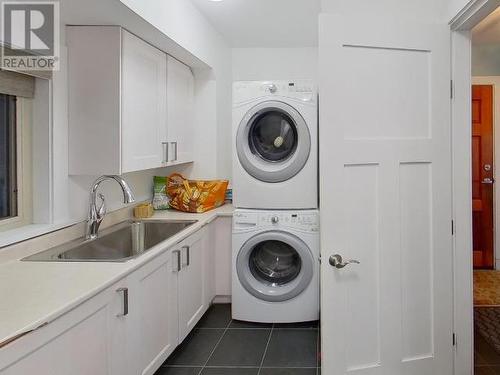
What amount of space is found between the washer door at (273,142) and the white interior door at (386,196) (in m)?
1.33

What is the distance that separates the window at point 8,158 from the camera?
2246 mm

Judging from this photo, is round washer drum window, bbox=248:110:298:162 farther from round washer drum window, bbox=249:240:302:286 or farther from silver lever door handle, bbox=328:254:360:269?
Result: silver lever door handle, bbox=328:254:360:269

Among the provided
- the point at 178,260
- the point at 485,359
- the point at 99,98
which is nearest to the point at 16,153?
the point at 99,98

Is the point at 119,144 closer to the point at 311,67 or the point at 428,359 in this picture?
the point at 428,359

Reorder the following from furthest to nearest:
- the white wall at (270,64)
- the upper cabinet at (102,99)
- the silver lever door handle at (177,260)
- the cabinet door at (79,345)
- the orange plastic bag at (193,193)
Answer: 1. the white wall at (270,64)
2. the orange plastic bag at (193,193)
3. the silver lever door handle at (177,260)
4. the upper cabinet at (102,99)
5. the cabinet door at (79,345)

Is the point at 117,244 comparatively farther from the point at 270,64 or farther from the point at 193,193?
the point at 270,64

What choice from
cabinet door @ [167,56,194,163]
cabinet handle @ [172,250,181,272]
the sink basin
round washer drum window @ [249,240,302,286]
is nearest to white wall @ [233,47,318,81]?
cabinet door @ [167,56,194,163]

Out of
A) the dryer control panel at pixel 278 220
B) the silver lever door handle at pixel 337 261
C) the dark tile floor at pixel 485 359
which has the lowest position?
the dark tile floor at pixel 485 359

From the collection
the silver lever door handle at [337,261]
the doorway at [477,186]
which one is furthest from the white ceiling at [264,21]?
the silver lever door handle at [337,261]

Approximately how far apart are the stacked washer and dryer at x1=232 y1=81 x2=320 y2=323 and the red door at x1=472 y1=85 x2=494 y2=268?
257cm

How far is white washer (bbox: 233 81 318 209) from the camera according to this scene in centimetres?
330

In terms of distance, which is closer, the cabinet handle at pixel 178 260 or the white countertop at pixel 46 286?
the white countertop at pixel 46 286

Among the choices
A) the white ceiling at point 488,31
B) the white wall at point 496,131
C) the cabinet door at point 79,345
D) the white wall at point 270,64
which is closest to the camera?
the cabinet door at point 79,345

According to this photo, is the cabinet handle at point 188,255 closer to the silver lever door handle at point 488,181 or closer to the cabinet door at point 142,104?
the cabinet door at point 142,104
